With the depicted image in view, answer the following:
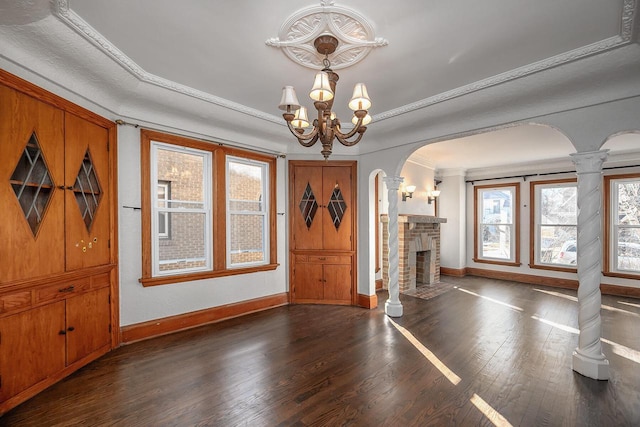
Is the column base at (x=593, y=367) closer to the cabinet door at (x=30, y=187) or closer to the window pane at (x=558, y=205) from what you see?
A: the window pane at (x=558, y=205)

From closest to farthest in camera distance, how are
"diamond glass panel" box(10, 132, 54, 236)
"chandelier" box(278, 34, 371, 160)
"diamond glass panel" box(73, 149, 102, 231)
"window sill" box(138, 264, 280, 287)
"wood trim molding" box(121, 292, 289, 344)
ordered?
"chandelier" box(278, 34, 371, 160) < "diamond glass panel" box(10, 132, 54, 236) < "diamond glass panel" box(73, 149, 102, 231) < "wood trim molding" box(121, 292, 289, 344) < "window sill" box(138, 264, 280, 287)

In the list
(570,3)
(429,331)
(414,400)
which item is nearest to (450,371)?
(414,400)

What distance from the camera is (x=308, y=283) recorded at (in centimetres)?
477

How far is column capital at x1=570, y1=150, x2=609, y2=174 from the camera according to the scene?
2580 millimetres

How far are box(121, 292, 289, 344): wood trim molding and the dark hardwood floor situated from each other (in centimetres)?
14

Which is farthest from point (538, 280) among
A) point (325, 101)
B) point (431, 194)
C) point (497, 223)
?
point (325, 101)

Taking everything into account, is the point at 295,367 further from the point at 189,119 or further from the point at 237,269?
the point at 189,119

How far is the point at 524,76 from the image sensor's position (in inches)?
99.7

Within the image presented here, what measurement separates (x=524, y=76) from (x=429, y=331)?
297 cm

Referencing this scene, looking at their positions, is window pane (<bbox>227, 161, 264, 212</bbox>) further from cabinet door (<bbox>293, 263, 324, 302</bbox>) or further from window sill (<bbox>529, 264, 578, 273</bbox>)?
window sill (<bbox>529, 264, 578, 273</bbox>)

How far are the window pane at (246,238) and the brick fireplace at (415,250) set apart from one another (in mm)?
2503

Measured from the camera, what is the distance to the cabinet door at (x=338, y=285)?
4.73 meters

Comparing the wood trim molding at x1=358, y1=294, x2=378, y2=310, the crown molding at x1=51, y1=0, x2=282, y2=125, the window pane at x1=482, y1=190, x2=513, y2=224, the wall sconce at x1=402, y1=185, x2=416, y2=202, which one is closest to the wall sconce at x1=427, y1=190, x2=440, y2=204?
the wall sconce at x1=402, y1=185, x2=416, y2=202

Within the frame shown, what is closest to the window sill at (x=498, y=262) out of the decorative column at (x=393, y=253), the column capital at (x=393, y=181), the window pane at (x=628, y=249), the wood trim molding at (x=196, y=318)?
the window pane at (x=628, y=249)
